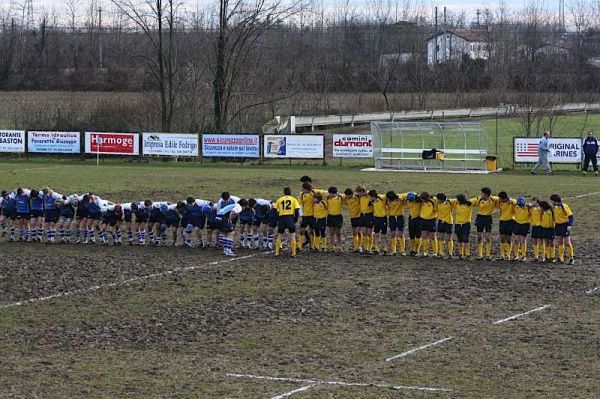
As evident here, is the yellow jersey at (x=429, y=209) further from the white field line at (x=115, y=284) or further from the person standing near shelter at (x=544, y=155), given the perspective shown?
the person standing near shelter at (x=544, y=155)

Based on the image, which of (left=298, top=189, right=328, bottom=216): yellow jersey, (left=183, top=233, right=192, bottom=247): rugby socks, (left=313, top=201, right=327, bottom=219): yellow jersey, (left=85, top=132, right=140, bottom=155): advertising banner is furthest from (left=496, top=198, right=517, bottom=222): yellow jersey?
(left=85, top=132, right=140, bottom=155): advertising banner

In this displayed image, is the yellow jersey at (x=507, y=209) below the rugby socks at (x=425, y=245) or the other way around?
the other way around

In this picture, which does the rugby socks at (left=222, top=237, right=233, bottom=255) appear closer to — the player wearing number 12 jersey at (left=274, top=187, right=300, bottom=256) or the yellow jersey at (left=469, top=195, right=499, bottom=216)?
the player wearing number 12 jersey at (left=274, top=187, right=300, bottom=256)

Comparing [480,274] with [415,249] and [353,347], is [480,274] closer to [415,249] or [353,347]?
[415,249]

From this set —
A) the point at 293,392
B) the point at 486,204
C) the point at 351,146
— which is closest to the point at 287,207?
the point at 486,204

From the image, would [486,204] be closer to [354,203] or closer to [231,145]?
[354,203]

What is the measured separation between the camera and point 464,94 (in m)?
94.5

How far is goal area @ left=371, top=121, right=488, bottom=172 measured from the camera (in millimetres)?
45175

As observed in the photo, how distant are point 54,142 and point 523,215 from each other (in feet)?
112

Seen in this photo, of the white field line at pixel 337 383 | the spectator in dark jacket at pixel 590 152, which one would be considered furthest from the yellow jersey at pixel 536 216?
the spectator in dark jacket at pixel 590 152

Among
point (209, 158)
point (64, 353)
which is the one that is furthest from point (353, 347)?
point (209, 158)

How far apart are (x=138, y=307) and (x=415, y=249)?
8057 mm

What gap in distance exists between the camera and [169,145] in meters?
51.1

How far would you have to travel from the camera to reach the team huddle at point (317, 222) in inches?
924
